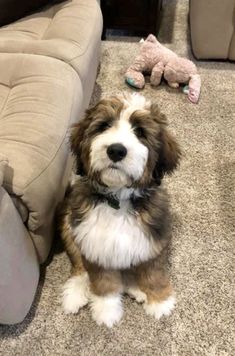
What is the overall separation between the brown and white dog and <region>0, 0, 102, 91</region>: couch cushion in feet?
→ 1.98

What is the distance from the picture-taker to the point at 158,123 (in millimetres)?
1065

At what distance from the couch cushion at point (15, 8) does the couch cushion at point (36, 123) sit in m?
0.37

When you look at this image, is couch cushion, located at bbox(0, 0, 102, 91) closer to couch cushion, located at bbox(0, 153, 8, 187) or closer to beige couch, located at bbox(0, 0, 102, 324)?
beige couch, located at bbox(0, 0, 102, 324)

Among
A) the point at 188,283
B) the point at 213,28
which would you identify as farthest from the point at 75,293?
the point at 213,28

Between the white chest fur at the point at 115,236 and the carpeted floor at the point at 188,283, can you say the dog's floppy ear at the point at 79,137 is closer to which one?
the white chest fur at the point at 115,236

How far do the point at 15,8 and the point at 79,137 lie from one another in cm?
→ 107

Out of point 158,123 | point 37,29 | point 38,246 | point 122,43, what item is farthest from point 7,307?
point 122,43

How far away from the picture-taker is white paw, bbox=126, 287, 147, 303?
133 centimetres

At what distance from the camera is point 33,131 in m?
1.25

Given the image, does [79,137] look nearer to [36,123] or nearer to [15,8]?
[36,123]

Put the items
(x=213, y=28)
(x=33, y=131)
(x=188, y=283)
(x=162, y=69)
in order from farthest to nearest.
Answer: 1. (x=213, y=28)
2. (x=162, y=69)
3. (x=188, y=283)
4. (x=33, y=131)

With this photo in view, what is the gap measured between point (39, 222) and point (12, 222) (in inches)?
5.9

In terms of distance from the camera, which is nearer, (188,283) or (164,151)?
(164,151)

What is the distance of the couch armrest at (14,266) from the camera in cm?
Result: 107
